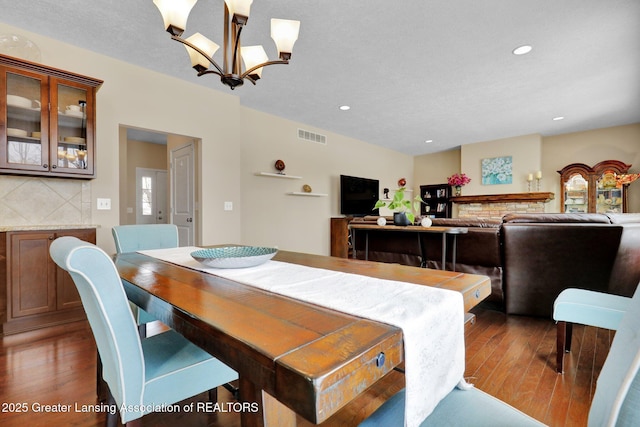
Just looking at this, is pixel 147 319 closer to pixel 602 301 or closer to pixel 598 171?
pixel 602 301

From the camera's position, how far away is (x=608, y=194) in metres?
5.42

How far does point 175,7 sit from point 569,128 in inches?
271

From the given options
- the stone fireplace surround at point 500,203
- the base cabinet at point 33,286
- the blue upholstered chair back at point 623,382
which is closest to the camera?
the blue upholstered chair back at point 623,382

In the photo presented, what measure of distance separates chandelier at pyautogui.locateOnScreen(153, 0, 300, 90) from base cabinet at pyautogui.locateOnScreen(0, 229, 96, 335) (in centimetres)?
198

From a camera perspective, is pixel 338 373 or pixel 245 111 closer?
pixel 338 373

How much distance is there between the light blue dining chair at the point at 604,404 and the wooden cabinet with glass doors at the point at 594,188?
6.50 m

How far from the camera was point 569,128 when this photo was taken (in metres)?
5.63

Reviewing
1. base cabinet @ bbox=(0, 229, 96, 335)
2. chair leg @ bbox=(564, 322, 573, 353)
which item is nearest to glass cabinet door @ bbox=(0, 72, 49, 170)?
base cabinet @ bbox=(0, 229, 96, 335)

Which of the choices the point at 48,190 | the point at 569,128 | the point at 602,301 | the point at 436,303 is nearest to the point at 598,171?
the point at 569,128

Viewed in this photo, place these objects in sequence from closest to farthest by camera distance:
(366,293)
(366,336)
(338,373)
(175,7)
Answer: (338,373), (366,336), (366,293), (175,7)

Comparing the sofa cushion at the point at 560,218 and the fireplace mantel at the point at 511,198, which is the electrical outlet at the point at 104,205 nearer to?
the sofa cushion at the point at 560,218

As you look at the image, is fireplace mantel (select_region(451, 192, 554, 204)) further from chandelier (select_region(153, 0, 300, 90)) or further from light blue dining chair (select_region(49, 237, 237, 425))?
light blue dining chair (select_region(49, 237, 237, 425))

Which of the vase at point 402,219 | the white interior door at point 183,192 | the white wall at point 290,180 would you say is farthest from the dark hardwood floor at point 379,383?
the white wall at point 290,180

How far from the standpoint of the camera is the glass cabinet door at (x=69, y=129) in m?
2.65
